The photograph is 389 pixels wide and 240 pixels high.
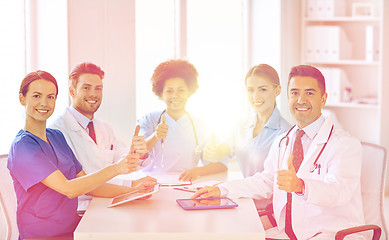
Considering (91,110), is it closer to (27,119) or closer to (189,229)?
(27,119)

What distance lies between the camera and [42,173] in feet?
7.17

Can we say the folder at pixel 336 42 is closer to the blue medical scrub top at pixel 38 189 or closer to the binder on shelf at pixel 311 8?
the binder on shelf at pixel 311 8

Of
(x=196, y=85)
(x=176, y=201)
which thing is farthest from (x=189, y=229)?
(x=196, y=85)

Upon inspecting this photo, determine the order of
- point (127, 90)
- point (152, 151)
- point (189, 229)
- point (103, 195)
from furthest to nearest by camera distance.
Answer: point (127, 90) → point (152, 151) → point (103, 195) → point (189, 229)

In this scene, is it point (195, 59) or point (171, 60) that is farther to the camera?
point (195, 59)

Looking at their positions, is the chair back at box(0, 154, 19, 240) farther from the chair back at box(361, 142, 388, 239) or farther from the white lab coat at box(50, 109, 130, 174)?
the chair back at box(361, 142, 388, 239)

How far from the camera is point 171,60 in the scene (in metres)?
3.50

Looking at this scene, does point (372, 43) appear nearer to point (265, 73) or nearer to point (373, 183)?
point (265, 73)

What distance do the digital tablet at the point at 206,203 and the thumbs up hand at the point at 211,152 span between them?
75 cm

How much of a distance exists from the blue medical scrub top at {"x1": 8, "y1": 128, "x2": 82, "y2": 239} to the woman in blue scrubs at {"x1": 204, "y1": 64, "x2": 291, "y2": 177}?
1.06 meters

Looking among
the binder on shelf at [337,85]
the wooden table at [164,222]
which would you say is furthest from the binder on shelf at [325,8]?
the wooden table at [164,222]

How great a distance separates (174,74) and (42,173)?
1415 millimetres

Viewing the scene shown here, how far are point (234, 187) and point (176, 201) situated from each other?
0.30 meters

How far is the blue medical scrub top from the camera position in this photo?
219 centimetres
